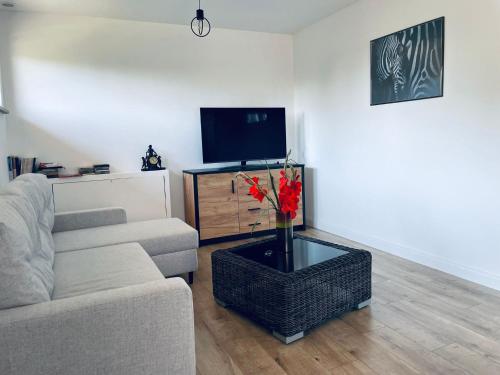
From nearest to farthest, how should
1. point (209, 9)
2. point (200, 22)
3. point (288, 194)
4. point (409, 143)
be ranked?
point (288, 194), point (409, 143), point (209, 9), point (200, 22)

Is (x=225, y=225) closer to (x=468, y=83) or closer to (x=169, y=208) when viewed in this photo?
(x=169, y=208)

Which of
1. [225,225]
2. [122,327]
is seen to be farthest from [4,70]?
[122,327]

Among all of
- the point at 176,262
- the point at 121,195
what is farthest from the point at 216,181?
the point at 176,262

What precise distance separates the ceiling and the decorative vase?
2.35 m

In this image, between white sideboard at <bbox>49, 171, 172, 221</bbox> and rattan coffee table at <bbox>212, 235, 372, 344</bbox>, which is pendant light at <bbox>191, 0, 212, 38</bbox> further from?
rattan coffee table at <bbox>212, 235, 372, 344</bbox>

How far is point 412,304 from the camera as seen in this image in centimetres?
260

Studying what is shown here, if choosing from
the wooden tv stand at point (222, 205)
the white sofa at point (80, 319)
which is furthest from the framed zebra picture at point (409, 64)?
the white sofa at point (80, 319)

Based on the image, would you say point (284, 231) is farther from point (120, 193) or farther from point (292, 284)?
point (120, 193)

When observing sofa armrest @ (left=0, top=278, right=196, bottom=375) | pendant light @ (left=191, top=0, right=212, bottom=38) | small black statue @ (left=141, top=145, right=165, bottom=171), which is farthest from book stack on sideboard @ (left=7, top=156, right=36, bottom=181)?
sofa armrest @ (left=0, top=278, right=196, bottom=375)

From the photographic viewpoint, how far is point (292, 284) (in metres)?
2.12

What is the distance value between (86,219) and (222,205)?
149 cm

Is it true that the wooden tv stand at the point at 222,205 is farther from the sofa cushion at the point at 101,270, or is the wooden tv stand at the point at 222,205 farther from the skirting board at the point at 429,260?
the sofa cushion at the point at 101,270

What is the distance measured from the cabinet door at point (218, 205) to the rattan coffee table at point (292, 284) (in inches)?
60.0

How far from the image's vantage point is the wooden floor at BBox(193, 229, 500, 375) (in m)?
1.93
